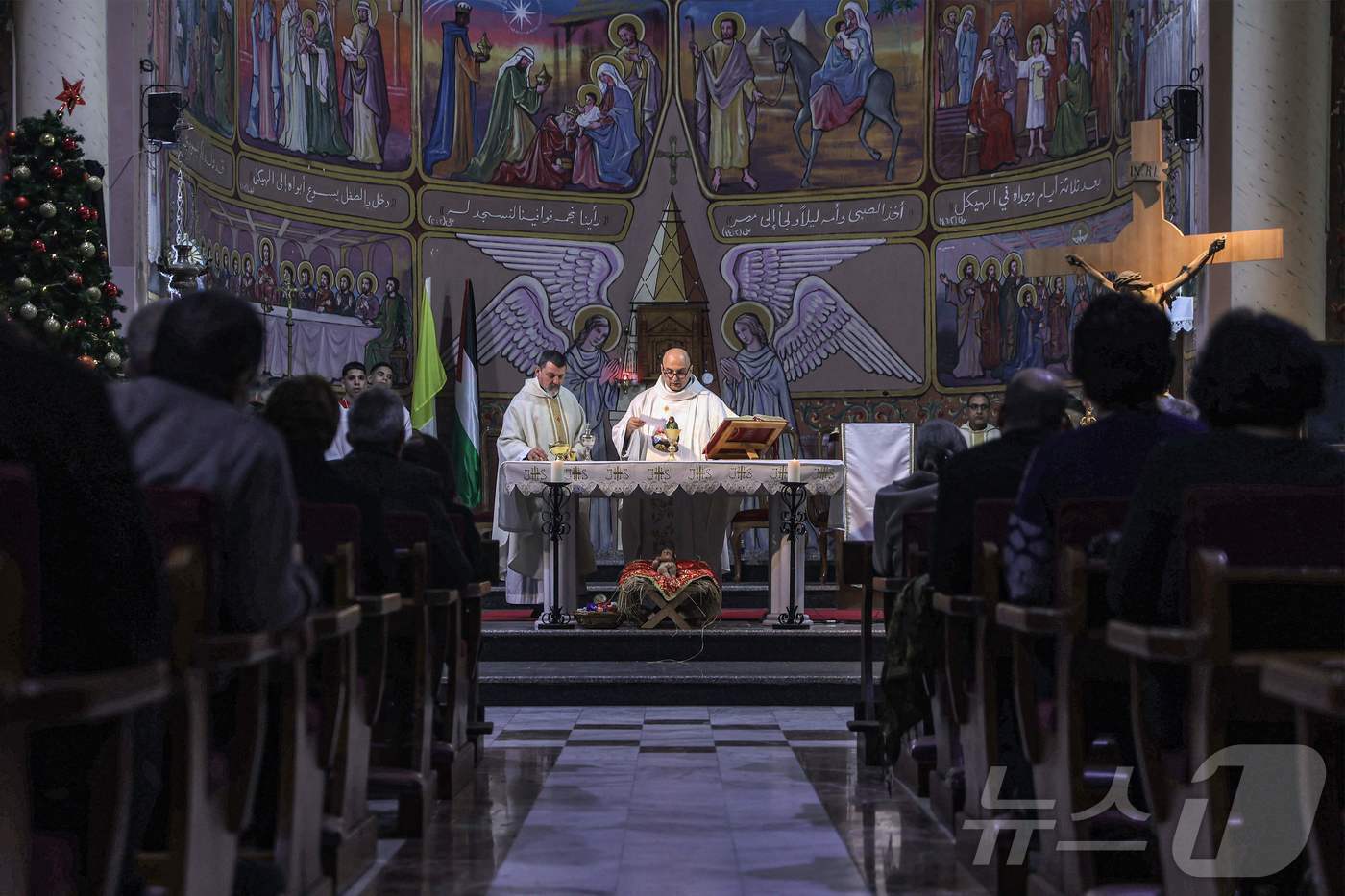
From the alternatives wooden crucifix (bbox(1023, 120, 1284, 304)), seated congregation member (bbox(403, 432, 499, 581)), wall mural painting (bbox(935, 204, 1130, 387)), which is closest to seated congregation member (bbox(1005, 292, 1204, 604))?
seated congregation member (bbox(403, 432, 499, 581))

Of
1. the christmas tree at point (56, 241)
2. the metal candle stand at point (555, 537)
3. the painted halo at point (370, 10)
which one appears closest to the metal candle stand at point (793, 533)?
the metal candle stand at point (555, 537)

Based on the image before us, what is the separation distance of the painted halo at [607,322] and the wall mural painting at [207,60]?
12.2 ft

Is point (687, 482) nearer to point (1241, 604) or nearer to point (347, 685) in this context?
point (347, 685)

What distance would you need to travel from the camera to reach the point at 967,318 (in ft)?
47.5

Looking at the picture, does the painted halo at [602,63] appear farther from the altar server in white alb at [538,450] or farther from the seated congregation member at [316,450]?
the seated congregation member at [316,450]

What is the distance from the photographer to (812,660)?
8.76 m

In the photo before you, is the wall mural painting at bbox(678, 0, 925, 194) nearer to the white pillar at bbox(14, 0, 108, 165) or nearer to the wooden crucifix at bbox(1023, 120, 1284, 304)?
the wooden crucifix at bbox(1023, 120, 1284, 304)

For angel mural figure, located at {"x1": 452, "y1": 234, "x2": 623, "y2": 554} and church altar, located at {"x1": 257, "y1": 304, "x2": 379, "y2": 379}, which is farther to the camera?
angel mural figure, located at {"x1": 452, "y1": 234, "x2": 623, "y2": 554}

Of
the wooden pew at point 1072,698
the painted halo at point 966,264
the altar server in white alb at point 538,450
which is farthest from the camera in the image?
the painted halo at point 966,264

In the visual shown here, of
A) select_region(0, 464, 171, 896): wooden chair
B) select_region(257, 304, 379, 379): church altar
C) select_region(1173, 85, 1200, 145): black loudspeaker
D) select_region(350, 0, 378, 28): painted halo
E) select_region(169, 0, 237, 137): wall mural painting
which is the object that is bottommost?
select_region(0, 464, 171, 896): wooden chair

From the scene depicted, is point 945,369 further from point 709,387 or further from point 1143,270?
point 1143,270

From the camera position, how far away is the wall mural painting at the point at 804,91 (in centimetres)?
1495

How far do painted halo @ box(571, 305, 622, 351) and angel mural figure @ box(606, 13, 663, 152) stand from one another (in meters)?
1.65

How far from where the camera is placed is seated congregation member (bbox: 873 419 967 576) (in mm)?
5715
